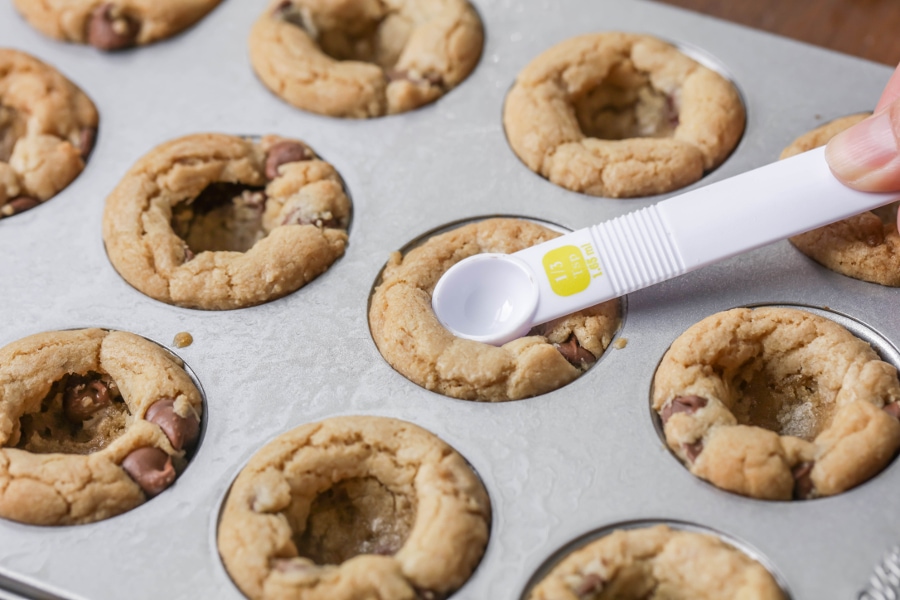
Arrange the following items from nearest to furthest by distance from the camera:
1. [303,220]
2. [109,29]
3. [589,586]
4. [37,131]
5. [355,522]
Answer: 1. [589,586]
2. [355,522]
3. [303,220]
4. [37,131]
5. [109,29]

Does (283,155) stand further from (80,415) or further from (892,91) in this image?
(892,91)

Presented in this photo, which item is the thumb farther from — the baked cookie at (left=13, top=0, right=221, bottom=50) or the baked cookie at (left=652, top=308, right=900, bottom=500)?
the baked cookie at (left=13, top=0, right=221, bottom=50)

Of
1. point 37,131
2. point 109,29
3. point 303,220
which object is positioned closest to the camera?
point 303,220

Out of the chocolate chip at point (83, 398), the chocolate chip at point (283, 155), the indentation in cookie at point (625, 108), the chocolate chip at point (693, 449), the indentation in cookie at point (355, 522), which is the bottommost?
the indentation in cookie at point (355, 522)

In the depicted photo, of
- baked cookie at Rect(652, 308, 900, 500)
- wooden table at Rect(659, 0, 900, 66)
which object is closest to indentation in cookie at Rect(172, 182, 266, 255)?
baked cookie at Rect(652, 308, 900, 500)

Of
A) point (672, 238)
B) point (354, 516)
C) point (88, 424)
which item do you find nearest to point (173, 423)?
point (88, 424)

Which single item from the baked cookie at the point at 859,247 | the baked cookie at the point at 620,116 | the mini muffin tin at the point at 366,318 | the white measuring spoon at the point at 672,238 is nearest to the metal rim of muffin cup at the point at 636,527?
the mini muffin tin at the point at 366,318

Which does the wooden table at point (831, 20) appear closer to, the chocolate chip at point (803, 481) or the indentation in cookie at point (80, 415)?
the chocolate chip at point (803, 481)
